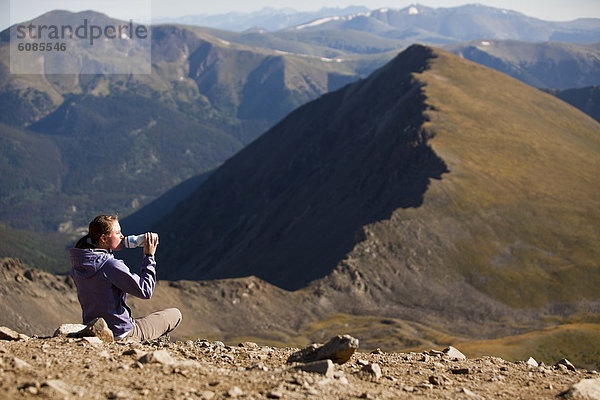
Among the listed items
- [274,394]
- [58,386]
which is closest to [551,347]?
[274,394]

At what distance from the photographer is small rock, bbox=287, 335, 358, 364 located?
16.8m

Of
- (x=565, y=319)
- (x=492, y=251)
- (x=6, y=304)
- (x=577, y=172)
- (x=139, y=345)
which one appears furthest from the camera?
(x=577, y=172)

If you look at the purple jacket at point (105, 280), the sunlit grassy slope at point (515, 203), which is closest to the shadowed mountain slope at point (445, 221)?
the sunlit grassy slope at point (515, 203)

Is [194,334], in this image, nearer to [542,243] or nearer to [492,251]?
[492,251]

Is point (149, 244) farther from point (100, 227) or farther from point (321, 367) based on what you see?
point (321, 367)

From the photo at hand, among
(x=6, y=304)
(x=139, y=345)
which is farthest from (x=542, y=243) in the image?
(x=139, y=345)

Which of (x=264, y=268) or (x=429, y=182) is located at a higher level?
(x=429, y=182)

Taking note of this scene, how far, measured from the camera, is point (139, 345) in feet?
59.2

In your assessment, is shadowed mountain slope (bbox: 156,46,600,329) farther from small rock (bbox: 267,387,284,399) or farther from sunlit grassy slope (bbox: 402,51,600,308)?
small rock (bbox: 267,387,284,399)

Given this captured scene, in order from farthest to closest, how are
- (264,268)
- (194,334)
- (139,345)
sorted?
(264,268)
(194,334)
(139,345)

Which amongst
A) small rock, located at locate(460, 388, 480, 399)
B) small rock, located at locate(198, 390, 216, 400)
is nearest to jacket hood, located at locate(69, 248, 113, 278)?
small rock, located at locate(198, 390, 216, 400)

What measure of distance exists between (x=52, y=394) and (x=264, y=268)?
417 ft

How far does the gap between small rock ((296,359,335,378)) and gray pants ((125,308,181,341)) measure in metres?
5.53

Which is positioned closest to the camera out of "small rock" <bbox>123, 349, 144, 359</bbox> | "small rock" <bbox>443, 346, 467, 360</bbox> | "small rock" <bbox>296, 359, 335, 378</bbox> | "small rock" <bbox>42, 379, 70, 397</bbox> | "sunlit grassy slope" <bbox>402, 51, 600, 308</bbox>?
"small rock" <bbox>42, 379, 70, 397</bbox>
